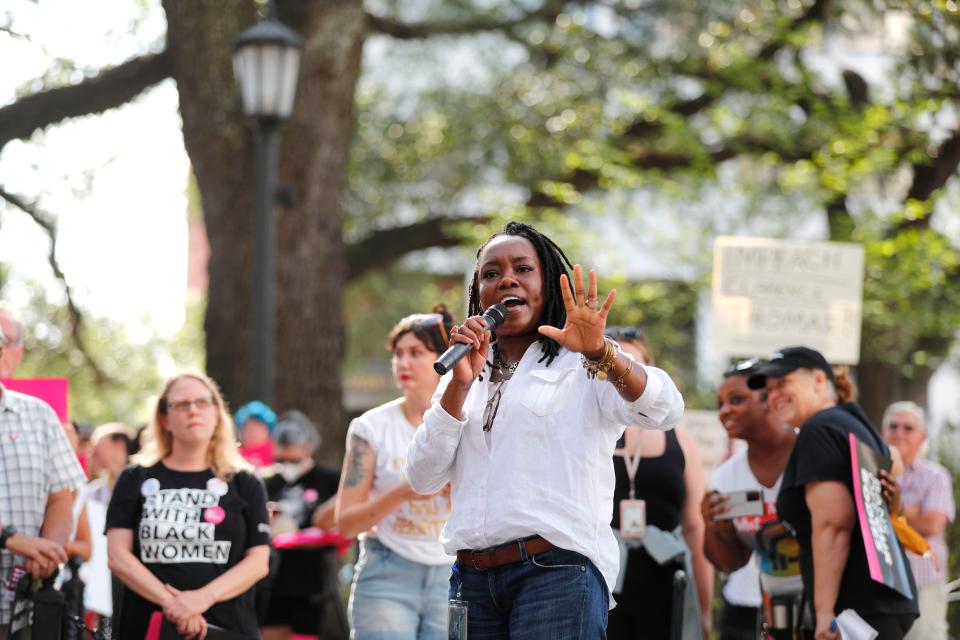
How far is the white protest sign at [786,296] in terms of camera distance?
10.2 meters

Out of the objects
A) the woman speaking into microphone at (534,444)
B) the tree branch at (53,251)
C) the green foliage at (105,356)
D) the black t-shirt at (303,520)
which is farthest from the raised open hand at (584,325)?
the tree branch at (53,251)

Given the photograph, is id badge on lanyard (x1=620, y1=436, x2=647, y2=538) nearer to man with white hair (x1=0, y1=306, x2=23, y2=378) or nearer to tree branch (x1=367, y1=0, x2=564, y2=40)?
man with white hair (x1=0, y1=306, x2=23, y2=378)

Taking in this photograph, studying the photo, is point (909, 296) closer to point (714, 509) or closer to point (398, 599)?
point (714, 509)

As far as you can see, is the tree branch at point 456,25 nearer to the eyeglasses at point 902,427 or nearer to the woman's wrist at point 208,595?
the eyeglasses at point 902,427

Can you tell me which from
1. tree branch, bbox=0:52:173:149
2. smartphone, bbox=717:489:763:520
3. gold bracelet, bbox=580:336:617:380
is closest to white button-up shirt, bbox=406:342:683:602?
gold bracelet, bbox=580:336:617:380

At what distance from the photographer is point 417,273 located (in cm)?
2061

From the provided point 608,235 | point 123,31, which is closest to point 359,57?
point 123,31

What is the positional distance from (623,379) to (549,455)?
35 centimetres

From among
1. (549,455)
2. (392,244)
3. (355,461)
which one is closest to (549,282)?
(549,455)

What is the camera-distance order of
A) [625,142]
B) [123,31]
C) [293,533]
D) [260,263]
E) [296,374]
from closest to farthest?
[293,533] < [260,263] < [296,374] < [123,31] < [625,142]

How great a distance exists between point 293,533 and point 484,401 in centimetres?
560

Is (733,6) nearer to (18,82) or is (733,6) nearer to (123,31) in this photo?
(123,31)

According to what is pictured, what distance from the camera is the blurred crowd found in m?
4.00

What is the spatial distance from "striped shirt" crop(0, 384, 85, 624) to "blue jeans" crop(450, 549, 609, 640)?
2.88m
